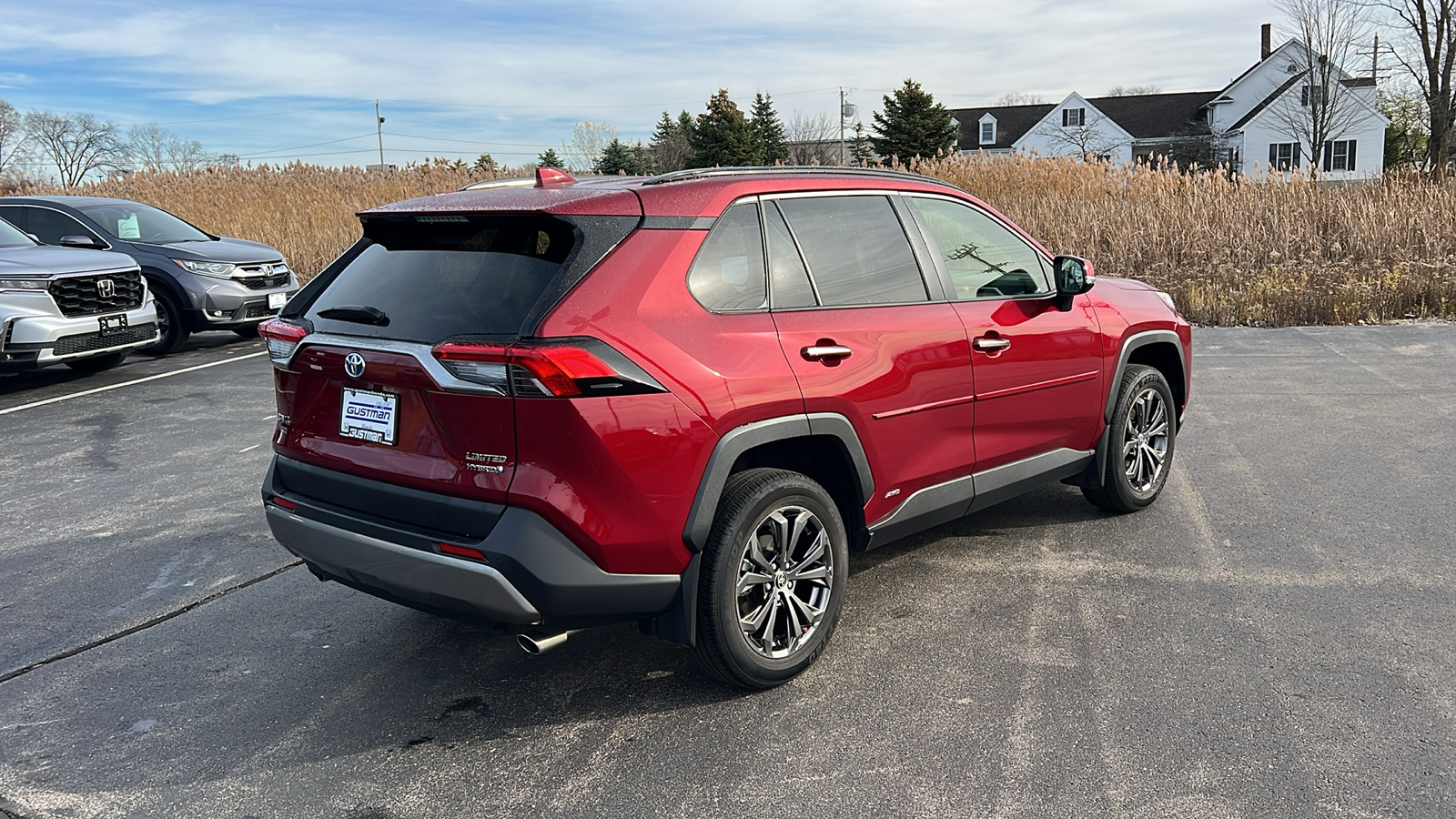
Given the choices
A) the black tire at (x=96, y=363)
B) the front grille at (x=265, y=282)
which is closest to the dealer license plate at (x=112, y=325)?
the black tire at (x=96, y=363)

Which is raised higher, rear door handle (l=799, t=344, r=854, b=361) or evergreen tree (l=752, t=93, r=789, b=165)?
evergreen tree (l=752, t=93, r=789, b=165)

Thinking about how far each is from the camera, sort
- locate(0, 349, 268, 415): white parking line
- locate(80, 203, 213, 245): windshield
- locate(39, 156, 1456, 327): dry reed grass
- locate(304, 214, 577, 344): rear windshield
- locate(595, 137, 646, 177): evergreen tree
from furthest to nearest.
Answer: locate(595, 137, 646, 177): evergreen tree
locate(39, 156, 1456, 327): dry reed grass
locate(80, 203, 213, 245): windshield
locate(0, 349, 268, 415): white parking line
locate(304, 214, 577, 344): rear windshield

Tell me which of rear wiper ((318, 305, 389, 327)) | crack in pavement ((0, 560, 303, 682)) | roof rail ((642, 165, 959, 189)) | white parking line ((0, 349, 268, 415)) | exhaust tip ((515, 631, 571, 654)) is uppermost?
roof rail ((642, 165, 959, 189))

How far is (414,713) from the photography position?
3523 millimetres

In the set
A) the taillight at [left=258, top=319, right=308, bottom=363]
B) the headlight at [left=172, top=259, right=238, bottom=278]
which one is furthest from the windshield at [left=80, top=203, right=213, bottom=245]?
the taillight at [left=258, top=319, right=308, bottom=363]

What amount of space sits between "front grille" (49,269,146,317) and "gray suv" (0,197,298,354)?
1351mm

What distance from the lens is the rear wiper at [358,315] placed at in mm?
3328

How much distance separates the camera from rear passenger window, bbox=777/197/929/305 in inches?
152

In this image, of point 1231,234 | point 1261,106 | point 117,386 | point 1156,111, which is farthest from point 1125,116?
point 117,386

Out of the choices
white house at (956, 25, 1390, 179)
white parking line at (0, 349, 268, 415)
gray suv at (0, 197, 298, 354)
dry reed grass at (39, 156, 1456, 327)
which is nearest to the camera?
white parking line at (0, 349, 268, 415)

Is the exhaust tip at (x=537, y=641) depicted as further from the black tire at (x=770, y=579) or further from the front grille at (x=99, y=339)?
the front grille at (x=99, y=339)

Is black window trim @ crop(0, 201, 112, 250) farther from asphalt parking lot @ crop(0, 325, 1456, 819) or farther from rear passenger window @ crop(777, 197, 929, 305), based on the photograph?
rear passenger window @ crop(777, 197, 929, 305)

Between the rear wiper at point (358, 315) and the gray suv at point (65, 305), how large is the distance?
744 centimetres

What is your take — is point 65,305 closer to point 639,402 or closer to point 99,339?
point 99,339
